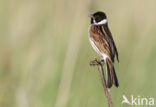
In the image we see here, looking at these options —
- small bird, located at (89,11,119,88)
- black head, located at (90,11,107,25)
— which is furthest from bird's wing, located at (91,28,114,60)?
black head, located at (90,11,107,25)

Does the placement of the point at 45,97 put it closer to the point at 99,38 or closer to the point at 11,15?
the point at 99,38

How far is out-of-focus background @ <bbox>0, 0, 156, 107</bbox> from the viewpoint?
134 inches

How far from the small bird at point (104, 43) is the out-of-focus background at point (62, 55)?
8cm

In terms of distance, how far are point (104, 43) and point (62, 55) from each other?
539 millimetres

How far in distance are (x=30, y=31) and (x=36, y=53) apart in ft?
0.84

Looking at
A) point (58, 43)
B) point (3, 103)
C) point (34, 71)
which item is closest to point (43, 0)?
point (58, 43)

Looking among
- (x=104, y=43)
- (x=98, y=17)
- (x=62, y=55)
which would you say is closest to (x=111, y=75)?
(x=104, y=43)

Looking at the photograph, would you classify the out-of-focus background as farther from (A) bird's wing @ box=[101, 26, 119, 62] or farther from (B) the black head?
(A) bird's wing @ box=[101, 26, 119, 62]

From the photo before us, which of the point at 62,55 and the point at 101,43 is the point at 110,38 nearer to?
the point at 101,43

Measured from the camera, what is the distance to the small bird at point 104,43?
323cm

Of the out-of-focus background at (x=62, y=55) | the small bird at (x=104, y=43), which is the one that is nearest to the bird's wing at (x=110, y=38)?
the small bird at (x=104, y=43)

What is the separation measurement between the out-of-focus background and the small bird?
3.2 inches

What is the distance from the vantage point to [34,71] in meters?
3.54

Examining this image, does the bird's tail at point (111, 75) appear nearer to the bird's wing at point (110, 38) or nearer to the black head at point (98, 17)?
the bird's wing at point (110, 38)
